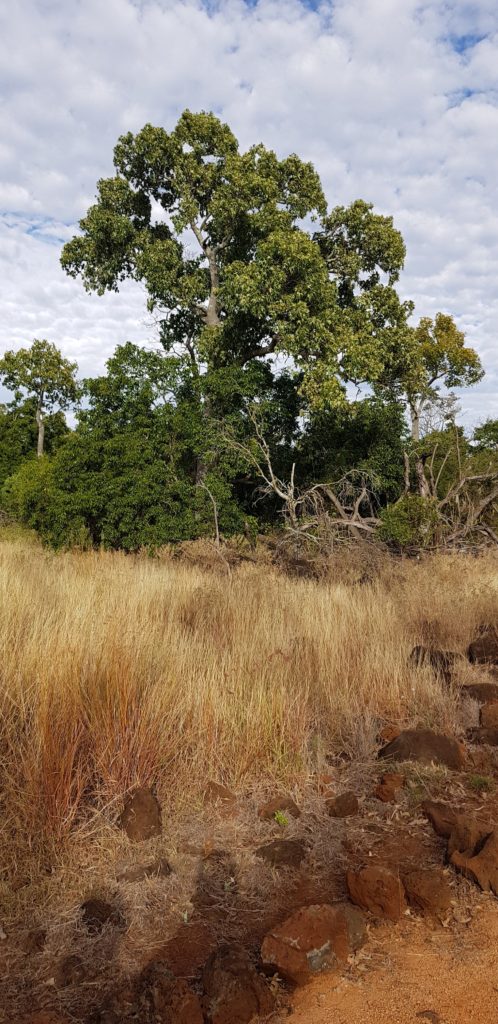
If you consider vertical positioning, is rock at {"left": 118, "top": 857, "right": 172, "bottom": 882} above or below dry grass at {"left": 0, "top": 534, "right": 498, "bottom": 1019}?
below

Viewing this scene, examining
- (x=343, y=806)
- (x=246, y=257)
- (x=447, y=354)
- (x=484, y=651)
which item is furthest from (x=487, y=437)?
(x=343, y=806)

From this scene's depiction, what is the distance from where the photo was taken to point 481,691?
5418 millimetres

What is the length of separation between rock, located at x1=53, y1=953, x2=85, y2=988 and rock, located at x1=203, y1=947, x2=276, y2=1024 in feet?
1.54

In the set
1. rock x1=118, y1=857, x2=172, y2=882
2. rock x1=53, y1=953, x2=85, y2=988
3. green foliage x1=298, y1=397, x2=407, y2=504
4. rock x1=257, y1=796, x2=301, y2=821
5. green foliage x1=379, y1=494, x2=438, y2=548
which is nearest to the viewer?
rock x1=53, y1=953, x2=85, y2=988

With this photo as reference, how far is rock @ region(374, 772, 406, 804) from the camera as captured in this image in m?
3.84

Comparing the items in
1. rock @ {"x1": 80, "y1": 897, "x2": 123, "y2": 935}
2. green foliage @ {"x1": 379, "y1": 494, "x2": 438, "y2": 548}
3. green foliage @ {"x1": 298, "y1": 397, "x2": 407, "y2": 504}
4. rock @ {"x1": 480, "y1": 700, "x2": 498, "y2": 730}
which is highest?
green foliage @ {"x1": 298, "y1": 397, "x2": 407, "y2": 504}

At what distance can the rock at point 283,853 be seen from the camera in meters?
3.14

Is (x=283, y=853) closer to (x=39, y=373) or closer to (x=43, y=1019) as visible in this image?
(x=43, y=1019)

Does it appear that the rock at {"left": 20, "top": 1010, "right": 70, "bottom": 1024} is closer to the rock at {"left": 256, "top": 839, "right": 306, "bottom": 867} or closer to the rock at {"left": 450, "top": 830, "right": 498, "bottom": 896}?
the rock at {"left": 256, "top": 839, "right": 306, "bottom": 867}

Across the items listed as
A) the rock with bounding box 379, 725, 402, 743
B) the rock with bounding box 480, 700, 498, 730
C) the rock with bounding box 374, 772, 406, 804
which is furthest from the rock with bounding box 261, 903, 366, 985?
the rock with bounding box 480, 700, 498, 730

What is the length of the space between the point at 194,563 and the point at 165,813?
30.6 feet

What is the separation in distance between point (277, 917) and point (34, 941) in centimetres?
97

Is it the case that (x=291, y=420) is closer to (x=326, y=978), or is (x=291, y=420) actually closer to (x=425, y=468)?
(x=425, y=468)

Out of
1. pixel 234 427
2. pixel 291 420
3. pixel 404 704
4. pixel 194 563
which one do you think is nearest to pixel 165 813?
pixel 404 704
